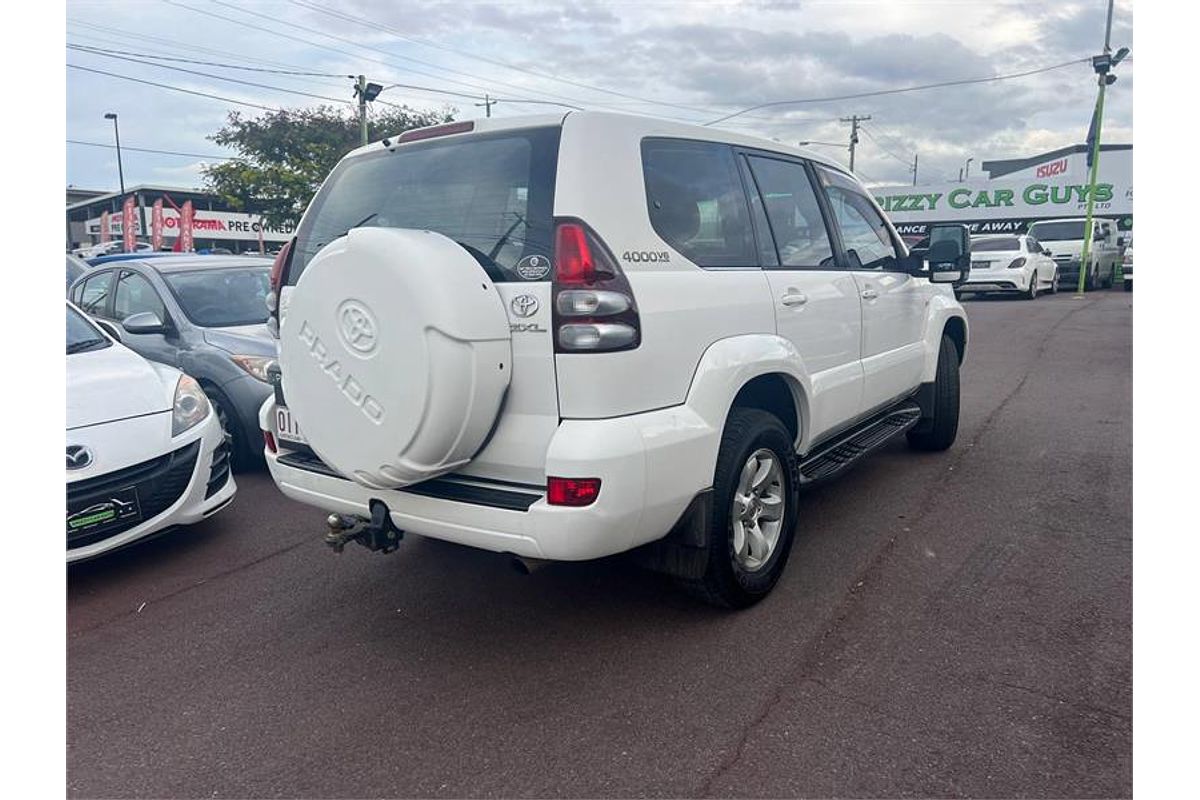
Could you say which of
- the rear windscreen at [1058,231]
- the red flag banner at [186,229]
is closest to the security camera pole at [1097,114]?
the rear windscreen at [1058,231]

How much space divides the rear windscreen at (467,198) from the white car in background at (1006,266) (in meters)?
18.1

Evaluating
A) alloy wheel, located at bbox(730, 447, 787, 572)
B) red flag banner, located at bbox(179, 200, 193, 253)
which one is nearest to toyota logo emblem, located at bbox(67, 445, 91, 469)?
alloy wheel, located at bbox(730, 447, 787, 572)

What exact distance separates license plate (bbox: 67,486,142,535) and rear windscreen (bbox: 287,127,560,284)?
142 cm

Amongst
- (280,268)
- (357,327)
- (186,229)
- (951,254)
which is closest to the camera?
(357,327)

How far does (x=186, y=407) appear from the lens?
178 inches

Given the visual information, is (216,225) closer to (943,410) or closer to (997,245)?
(997,245)

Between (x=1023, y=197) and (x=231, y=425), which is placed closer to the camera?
(x=231, y=425)

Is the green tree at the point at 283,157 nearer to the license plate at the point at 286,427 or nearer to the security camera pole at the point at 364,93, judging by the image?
the security camera pole at the point at 364,93

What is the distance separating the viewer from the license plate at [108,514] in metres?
3.80

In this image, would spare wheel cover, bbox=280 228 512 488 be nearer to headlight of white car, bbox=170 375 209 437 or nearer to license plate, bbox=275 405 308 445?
license plate, bbox=275 405 308 445

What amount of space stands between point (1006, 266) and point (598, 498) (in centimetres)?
1920

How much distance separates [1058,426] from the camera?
6.92 meters

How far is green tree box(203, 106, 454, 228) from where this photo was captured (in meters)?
30.2

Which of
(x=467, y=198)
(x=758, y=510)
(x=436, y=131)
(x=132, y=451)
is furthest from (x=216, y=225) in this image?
(x=758, y=510)
